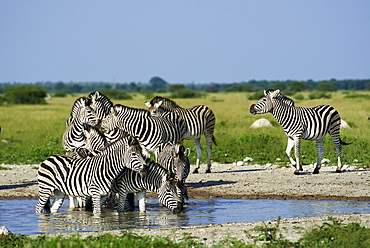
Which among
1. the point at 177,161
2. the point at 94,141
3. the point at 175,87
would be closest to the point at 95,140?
the point at 94,141

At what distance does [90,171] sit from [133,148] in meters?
0.95

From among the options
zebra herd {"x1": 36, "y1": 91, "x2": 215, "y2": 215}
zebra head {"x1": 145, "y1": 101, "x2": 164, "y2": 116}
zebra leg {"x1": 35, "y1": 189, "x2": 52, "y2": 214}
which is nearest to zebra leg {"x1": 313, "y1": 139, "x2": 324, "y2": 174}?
zebra head {"x1": 145, "y1": 101, "x2": 164, "y2": 116}

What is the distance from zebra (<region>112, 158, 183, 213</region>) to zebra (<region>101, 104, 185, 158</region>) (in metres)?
3.54

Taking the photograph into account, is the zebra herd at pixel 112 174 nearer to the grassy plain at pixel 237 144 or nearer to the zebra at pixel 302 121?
the zebra at pixel 302 121

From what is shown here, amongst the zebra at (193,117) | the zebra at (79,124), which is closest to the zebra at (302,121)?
the zebra at (193,117)

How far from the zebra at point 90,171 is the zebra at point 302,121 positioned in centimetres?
612

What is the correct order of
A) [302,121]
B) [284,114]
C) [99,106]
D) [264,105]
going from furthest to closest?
[264,105] < [284,114] < [302,121] < [99,106]

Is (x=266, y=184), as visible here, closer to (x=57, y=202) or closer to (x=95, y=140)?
(x=95, y=140)

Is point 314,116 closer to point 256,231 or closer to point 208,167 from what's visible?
point 208,167

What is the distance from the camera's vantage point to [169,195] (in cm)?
1059

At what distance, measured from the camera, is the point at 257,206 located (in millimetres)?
11367

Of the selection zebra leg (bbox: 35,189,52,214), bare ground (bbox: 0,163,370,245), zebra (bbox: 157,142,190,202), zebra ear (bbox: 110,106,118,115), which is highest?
zebra ear (bbox: 110,106,118,115)

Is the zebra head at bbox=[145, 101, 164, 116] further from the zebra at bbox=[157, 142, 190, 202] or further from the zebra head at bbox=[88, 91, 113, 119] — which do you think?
the zebra at bbox=[157, 142, 190, 202]

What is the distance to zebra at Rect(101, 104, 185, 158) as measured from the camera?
47.4 ft
